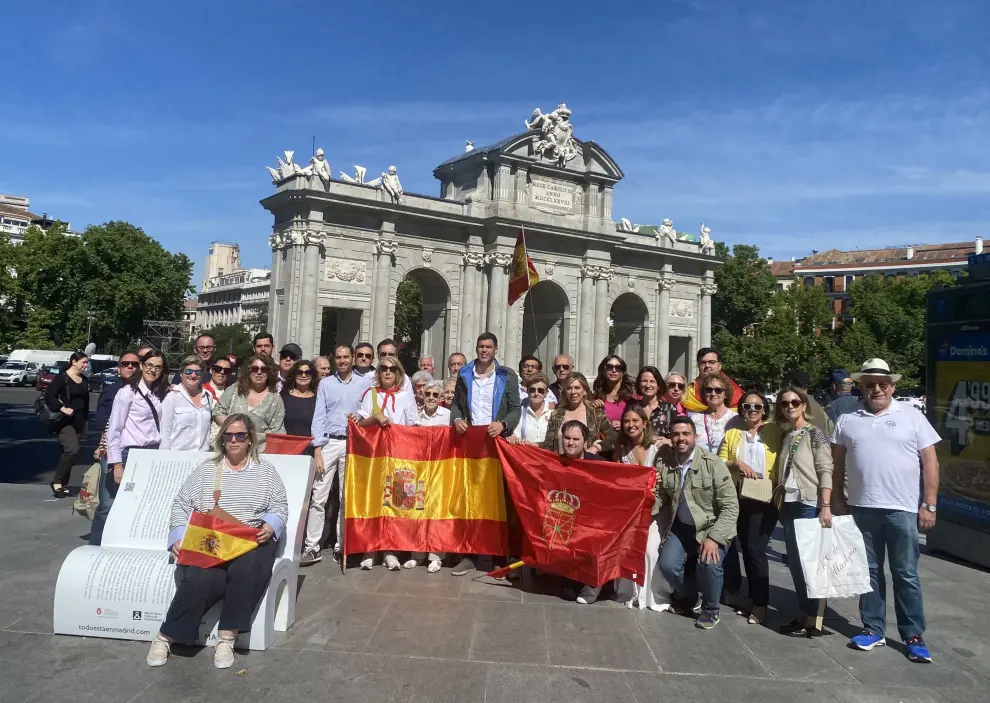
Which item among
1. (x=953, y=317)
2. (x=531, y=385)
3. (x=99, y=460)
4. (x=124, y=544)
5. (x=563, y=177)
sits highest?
(x=563, y=177)

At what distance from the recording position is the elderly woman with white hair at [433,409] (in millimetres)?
8141

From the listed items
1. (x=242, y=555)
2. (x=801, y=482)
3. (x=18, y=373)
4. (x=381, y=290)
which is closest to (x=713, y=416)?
(x=801, y=482)

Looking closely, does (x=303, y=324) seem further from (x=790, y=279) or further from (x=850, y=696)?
(x=790, y=279)

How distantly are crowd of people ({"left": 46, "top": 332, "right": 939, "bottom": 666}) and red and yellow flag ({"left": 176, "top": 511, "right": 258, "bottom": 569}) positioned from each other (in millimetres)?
95

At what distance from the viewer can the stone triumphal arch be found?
2791 centimetres

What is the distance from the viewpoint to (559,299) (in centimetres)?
3438

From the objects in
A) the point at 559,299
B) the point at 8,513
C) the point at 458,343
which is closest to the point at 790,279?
the point at 559,299

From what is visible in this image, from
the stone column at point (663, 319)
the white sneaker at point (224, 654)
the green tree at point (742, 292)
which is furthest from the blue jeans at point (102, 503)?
the green tree at point (742, 292)

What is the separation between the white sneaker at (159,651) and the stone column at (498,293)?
26.4 m

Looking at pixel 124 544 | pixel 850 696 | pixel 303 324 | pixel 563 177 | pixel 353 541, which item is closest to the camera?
pixel 850 696

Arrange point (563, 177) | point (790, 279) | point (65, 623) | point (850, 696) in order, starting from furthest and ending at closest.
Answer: point (790, 279) → point (563, 177) → point (65, 623) → point (850, 696)

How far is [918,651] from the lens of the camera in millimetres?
5457

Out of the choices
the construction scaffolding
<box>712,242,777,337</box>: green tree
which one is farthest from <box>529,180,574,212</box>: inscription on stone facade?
the construction scaffolding

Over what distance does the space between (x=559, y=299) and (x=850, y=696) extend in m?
30.0
